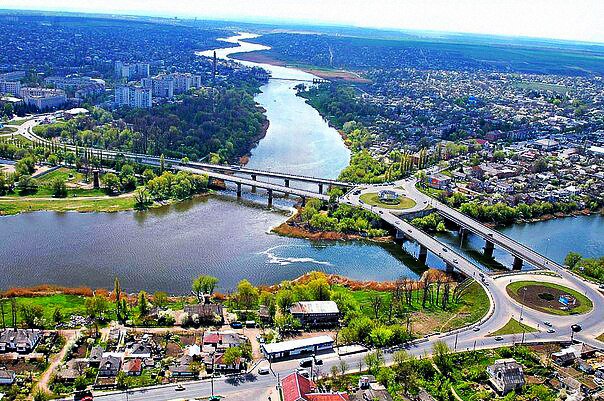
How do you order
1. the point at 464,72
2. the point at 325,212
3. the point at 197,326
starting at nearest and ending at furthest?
1. the point at 197,326
2. the point at 325,212
3. the point at 464,72

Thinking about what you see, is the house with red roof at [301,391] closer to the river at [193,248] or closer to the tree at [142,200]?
the river at [193,248]

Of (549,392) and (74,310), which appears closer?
(549,392)

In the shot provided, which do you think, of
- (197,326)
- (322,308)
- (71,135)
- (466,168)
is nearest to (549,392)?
(322,308)

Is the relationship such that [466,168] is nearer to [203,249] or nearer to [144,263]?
[203,249]

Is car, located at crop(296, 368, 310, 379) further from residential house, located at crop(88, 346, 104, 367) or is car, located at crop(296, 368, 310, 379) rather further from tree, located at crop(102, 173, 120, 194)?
tree, located at crop(102, 173, 120, 194)

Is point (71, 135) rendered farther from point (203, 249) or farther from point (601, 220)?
point (601, 220)

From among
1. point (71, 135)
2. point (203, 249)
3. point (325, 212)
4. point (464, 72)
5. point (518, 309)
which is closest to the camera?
point (518, 309)

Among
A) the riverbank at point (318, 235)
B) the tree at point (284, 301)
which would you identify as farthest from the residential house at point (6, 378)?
the riverbank at point (318, 235)
